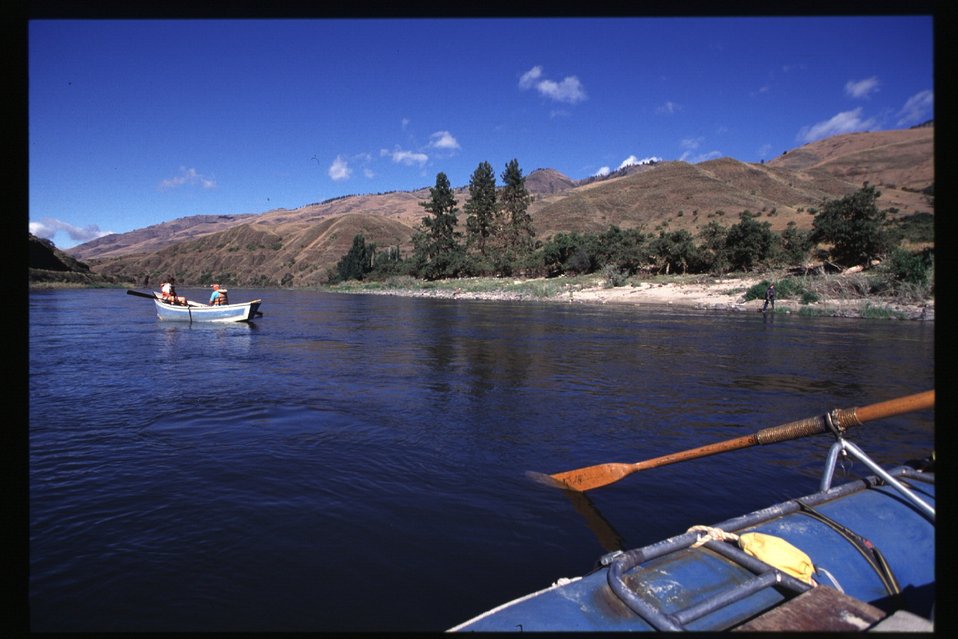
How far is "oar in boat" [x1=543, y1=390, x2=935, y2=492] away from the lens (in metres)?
3.38

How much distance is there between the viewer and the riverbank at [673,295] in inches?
947

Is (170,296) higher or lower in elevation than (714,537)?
higher

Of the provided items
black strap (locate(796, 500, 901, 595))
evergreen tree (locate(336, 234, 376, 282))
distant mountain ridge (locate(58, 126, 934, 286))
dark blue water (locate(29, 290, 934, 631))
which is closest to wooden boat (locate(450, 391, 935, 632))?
black strap (locate(796, 500, 901, 595))

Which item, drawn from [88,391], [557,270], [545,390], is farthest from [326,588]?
[557,270]

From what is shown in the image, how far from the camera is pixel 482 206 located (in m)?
62.5

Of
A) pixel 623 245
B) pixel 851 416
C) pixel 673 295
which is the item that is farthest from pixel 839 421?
pixel 623 245

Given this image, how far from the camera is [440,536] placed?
4.56 meters

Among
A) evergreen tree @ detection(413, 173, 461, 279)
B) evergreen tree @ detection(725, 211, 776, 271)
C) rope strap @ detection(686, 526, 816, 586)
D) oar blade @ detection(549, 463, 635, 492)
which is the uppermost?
evergreen tree @ detection(413, 173, 461, 279)

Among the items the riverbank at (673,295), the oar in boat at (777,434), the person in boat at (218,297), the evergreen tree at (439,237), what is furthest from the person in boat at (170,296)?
the evergreen tree at (439,237)

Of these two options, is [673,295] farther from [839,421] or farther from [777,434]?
[839,421]

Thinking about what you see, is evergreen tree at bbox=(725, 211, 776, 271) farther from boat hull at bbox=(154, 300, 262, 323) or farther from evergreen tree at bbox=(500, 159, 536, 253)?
boat hull at bbox=(154, 300, 262, 323)

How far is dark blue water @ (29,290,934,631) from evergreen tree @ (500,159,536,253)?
47.6 m

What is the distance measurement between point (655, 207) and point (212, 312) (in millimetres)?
71392

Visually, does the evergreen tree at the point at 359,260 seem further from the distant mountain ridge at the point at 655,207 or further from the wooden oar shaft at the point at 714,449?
the wooden oar shaft at the point at 714,449
